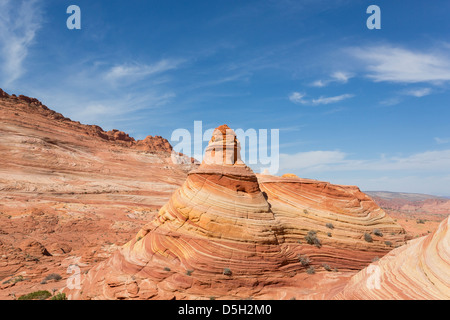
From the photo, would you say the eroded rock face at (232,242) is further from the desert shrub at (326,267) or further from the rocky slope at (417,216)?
the rocky slope at (417,216)

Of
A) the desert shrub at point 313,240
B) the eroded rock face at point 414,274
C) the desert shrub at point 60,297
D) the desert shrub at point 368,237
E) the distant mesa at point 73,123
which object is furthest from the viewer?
the distant mesa at point 73,123

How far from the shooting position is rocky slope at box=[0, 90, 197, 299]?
2286 cm

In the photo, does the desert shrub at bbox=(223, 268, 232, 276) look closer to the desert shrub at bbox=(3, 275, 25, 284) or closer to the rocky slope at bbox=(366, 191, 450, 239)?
the desert shrub at bbox=(3, 275, 25, 284)

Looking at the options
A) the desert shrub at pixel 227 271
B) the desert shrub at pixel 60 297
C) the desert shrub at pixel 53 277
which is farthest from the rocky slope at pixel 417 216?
the desert shrub at pixel 53 277

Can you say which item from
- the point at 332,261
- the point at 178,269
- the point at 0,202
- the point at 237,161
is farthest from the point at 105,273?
the point at 0,202

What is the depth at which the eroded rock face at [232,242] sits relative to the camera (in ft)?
42.8

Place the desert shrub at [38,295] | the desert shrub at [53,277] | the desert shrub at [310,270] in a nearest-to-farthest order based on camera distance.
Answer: the desert shrub at [38,295] < the desert shrub at [310,270] < the desert shrub at [53,277]

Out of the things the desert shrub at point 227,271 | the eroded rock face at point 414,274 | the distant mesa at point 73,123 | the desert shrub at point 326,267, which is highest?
the distant mesa at point 73,123

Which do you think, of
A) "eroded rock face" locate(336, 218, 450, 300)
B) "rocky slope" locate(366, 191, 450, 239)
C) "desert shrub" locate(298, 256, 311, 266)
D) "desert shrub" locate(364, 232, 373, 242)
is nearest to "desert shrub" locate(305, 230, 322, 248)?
"desert shrub" locate(298, 256, 311, 266)

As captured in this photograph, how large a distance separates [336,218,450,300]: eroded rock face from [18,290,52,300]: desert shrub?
15.3 m

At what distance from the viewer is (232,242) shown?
1420 cm

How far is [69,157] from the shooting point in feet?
215

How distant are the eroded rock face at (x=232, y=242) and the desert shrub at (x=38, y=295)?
5.47 feet
